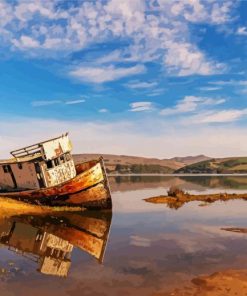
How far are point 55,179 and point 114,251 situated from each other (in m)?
16.1

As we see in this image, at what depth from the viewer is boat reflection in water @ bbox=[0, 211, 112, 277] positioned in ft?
57.0

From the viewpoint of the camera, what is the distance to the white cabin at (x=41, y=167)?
3297cm

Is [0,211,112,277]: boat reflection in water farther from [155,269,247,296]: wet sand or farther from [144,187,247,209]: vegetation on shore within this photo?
[144,187,247,209]: vegetation on shore

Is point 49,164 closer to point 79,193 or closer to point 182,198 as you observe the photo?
point 79,193

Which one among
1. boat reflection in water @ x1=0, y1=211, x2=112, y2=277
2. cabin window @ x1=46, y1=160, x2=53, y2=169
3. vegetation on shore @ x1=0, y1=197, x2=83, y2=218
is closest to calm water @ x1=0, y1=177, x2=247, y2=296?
boat reflection in water @ x1=0, y1=211, x2=112, y2=277

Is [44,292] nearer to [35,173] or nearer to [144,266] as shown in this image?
[144,266]

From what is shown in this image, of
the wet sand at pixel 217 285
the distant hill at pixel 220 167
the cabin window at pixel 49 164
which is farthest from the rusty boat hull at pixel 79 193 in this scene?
the distant hill at pixel 220 167

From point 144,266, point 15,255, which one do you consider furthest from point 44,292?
point 15,255

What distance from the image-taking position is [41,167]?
32844 mm

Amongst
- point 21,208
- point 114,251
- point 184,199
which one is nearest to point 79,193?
point 21,208

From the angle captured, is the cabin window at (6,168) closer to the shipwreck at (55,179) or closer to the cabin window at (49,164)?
the shipwreck at (55,179)

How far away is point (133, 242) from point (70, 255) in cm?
442

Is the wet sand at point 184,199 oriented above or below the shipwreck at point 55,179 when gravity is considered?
below

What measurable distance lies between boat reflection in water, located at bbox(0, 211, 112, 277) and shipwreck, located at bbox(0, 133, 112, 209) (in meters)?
1.40
